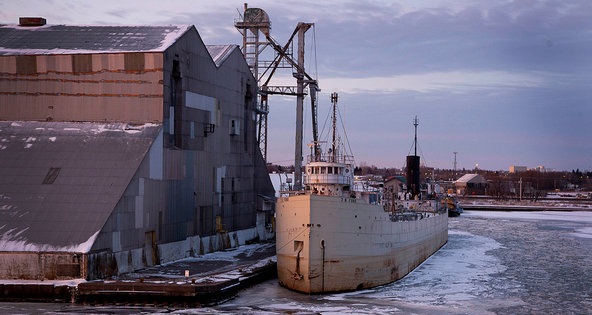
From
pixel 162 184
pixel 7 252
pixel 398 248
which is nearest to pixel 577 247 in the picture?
pixel 398 248

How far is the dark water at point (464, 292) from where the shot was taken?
27391 millimetres

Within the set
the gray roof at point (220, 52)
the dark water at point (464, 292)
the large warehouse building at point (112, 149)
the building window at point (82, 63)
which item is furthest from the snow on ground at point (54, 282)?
the gray roof at point (220, 52)

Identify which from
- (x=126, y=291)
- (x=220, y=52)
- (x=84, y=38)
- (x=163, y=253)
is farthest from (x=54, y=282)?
(x=220, y=52)

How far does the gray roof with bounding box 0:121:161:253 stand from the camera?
2895cm

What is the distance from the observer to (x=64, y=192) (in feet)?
102

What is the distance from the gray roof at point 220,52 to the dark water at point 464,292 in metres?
17.8

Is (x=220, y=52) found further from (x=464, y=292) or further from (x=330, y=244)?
(x=464, y=292)

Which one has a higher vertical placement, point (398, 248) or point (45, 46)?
point (45, 46)

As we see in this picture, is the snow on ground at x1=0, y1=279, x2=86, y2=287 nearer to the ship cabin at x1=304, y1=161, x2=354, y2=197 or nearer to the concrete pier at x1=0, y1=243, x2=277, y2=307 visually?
the concrete pier at x1=0, y1=243, x2=277, y2=307

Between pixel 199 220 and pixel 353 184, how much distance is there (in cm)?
1048

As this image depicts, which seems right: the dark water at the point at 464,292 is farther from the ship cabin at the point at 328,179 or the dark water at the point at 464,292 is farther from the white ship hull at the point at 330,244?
the ship cabin at the point at 328,179

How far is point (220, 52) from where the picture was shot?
47.1m

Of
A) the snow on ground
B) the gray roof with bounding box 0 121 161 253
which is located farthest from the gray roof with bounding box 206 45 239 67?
the snow on ground

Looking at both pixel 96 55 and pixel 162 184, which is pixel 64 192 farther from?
pixel 96 55
